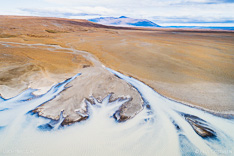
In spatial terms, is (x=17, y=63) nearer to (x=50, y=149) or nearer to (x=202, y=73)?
(x=50, y=149)

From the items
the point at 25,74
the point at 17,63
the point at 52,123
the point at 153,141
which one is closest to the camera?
the point at 153,141

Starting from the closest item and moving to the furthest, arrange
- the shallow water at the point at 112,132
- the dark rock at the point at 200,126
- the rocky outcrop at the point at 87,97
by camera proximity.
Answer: the shallow water at the point at 112,132 < the dark rock at the point at 200,126 < the rocky outcrop at the point at 87,97

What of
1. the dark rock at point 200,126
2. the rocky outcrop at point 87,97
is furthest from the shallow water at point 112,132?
the rocky outcrop at point 87,97

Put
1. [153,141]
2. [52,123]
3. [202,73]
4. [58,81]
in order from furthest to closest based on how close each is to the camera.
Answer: [202,73] < [58,81] < [52,123] < [153,141]

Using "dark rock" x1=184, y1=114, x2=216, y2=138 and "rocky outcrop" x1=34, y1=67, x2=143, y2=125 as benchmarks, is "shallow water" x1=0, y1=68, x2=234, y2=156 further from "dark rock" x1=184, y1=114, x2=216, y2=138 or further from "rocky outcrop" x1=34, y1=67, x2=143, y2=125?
"rocky outcrop" x1=34, y1=67, x2=143, y2=125

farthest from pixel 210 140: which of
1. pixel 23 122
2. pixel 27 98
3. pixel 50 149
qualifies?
pixel 27 98

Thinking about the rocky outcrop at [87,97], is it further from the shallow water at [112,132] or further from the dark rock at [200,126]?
the dark rock at [200,126]

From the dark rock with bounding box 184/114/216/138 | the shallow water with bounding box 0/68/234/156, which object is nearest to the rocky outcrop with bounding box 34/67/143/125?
the shallow water with bounding box 0/68/234/156

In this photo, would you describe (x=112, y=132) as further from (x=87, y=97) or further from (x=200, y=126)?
(x=200, y=126)
